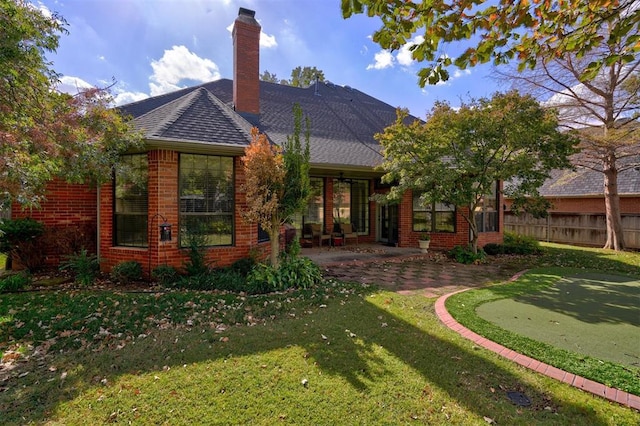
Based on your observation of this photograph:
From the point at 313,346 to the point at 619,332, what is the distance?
4.10 meters

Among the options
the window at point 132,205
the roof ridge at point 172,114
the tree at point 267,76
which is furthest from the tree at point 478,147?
the tree at point 267,76

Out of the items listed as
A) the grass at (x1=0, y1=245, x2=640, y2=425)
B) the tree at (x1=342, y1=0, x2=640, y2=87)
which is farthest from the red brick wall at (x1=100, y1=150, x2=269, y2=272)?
the tree at (x1=342, y1=0, x2=640, y2=87)

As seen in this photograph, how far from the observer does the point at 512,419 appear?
2.66 meters

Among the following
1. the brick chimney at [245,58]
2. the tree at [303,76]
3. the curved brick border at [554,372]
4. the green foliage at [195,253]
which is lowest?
the curved brick border at [554,372]

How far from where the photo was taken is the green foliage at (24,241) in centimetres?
670

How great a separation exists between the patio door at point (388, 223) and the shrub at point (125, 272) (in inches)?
355

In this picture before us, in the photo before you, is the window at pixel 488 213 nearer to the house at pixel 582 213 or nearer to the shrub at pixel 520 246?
the shrub at pixel 520 246

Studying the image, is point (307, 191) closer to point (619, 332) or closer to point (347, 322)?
point (347, 322)

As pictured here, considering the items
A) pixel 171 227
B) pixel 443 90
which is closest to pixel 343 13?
pixel 171 227

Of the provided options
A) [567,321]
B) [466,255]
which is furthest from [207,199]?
[466,255]

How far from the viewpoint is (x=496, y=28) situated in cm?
301

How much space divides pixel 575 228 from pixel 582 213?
0.79 metres

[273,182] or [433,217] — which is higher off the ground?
[273,182]

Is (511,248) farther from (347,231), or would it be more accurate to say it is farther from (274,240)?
(274,240)
